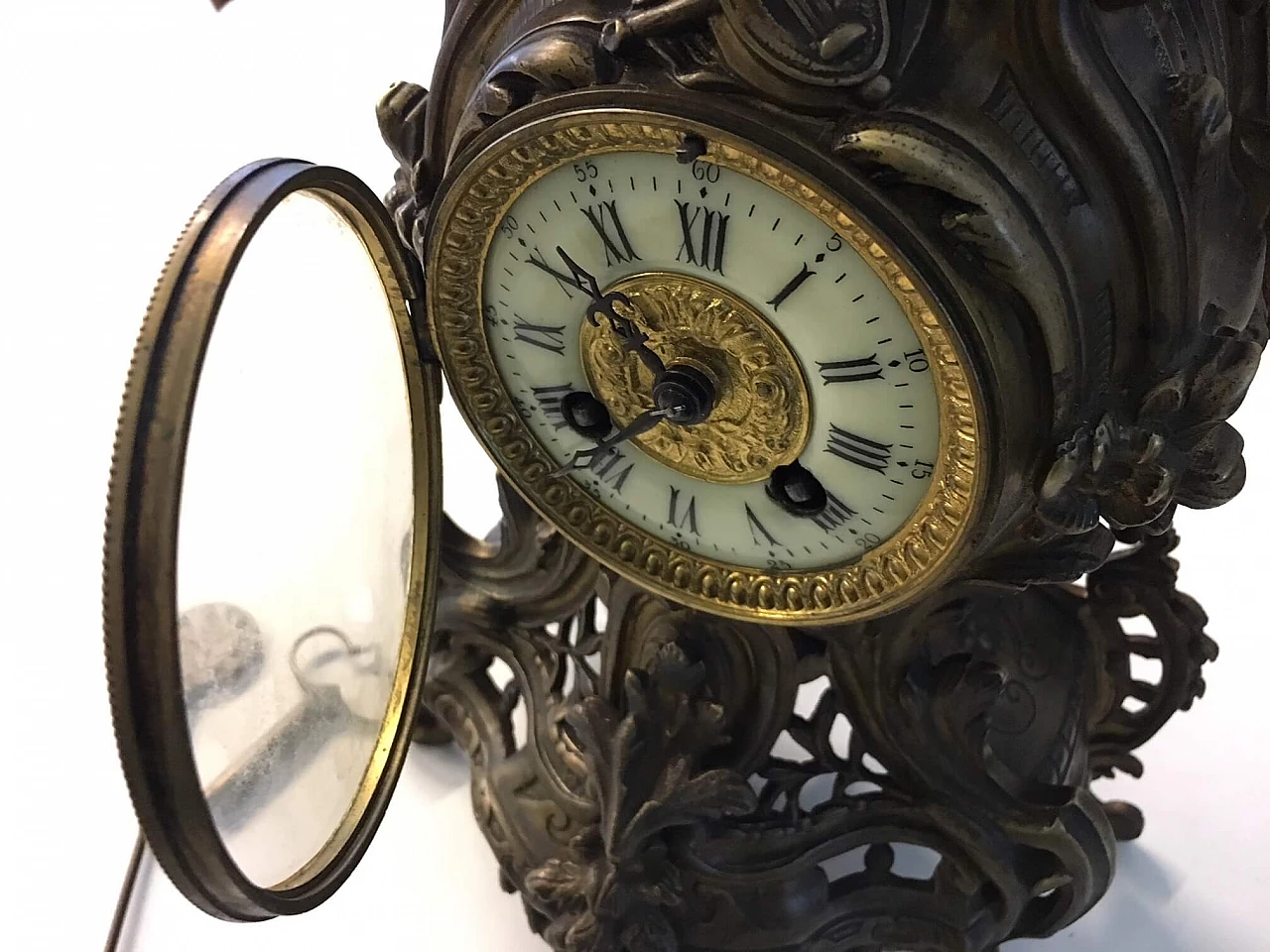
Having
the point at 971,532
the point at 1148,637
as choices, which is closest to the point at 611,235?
the point at 971,532

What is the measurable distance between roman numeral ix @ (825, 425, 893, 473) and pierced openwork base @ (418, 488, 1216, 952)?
0.50 ft

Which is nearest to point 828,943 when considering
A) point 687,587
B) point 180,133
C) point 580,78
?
point 687,587

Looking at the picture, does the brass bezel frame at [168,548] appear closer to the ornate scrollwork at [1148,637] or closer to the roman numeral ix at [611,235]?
the roman numeral ix at [611,235]

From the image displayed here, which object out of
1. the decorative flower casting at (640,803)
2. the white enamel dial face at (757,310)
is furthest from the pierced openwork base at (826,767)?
the white enamel dial face at (757,310)

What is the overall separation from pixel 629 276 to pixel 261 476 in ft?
0.83

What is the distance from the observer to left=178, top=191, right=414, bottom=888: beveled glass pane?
0.59 m

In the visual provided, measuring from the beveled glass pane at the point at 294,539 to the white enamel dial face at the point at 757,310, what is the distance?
11 cm

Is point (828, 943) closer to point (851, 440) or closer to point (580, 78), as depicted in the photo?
point (851, 440)

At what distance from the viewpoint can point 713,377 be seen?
0.68 meters

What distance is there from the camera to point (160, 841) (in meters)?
0.50

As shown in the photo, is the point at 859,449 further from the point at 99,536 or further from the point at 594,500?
the point at 99,536

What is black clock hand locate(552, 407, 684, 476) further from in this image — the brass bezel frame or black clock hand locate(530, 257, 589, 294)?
the brass bezel frame

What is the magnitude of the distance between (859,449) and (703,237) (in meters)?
0.16

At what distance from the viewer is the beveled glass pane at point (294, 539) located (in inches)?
23.1
